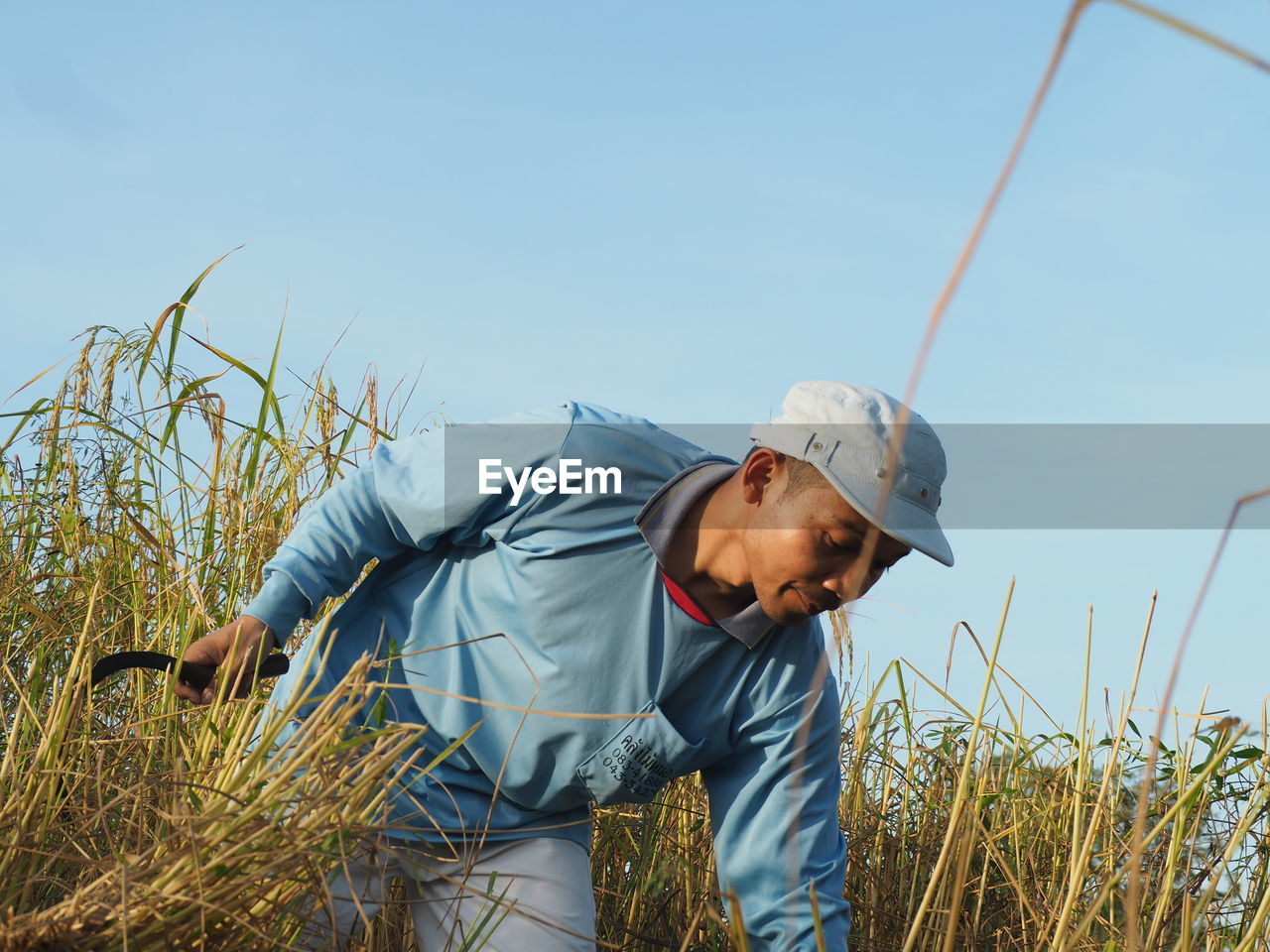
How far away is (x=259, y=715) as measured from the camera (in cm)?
168

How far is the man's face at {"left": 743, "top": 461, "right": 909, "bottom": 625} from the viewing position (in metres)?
1.97

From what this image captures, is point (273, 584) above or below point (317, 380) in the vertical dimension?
below

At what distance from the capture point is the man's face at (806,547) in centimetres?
197

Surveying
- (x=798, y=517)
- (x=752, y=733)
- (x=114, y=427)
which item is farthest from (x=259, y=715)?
(x=114, y=427)

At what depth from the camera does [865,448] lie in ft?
6.53

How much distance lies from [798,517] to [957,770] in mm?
1185

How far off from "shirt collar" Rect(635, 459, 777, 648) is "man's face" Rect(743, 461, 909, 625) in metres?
0.14

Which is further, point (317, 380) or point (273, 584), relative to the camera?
point (317, 380)

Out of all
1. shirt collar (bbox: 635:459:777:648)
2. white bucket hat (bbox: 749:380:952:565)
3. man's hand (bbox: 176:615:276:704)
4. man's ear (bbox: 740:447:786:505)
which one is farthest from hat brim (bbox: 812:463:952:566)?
man's hand (bbox: 176:615:276:704)

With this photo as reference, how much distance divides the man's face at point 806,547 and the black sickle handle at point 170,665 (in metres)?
0.85

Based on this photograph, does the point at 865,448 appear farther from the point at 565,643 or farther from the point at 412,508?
the point at 412,508

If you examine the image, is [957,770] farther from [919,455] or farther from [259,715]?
[259,715]

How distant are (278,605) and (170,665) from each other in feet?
0.68

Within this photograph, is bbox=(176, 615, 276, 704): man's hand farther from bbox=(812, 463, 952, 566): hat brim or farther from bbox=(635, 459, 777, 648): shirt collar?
bbox=(812, 463, 952, 566): hat brim
